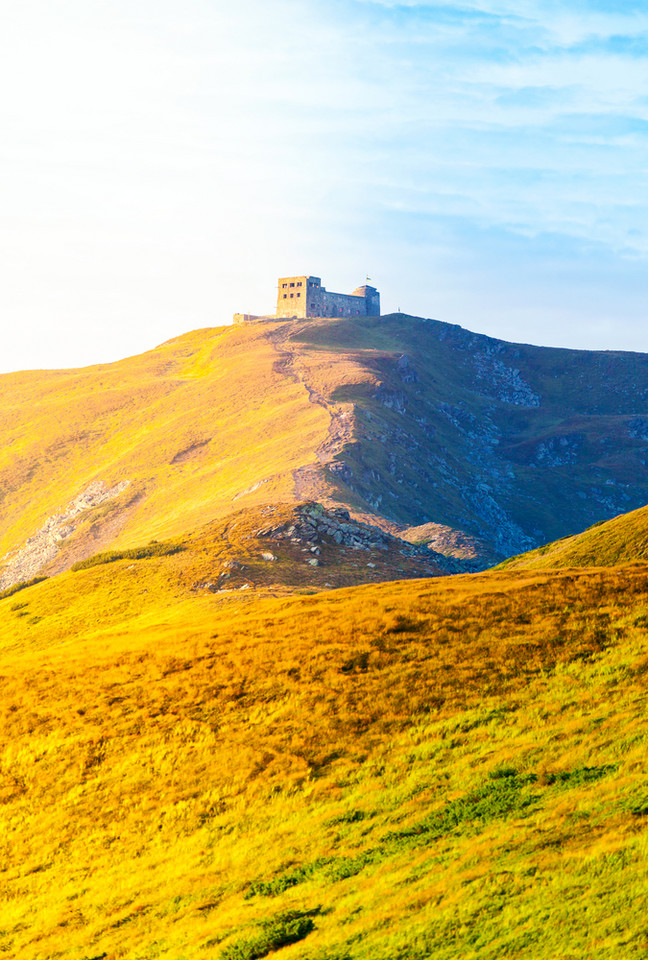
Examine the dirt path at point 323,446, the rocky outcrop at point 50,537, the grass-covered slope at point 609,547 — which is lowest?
the rocky outcrop at point 50,537

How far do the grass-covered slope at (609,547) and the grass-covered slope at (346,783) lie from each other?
36.1 ft

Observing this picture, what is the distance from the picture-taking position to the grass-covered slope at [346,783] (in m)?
18.0

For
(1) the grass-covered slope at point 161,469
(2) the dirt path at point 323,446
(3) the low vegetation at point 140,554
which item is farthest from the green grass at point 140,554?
(2) the dirt path at point 323,446

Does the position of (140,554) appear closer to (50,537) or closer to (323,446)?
Answer: (323,446)

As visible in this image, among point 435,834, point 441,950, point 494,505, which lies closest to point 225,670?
point 435,834

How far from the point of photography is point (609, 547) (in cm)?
5747

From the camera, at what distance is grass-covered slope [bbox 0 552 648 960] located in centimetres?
1802

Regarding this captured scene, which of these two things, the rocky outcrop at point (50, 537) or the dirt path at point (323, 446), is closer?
the dirt path at point (323, 446)

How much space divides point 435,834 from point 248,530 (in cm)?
6715

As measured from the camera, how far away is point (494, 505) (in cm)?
18725

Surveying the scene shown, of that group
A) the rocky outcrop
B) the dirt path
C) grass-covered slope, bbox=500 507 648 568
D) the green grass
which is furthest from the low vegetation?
grass-covered slope, bbox=500 507 648 568

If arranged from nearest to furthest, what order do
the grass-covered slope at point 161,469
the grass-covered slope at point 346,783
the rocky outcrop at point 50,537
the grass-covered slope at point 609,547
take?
the grass-covered slope at point 346,783 → the grass-covered slope at point 609,547 → the grass-covered slope at point 161,469 → the rocky outcrop at point 50,537

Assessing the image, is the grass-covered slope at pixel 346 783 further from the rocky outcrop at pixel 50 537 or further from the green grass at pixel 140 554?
the rocky outcrop at pixel 50 537

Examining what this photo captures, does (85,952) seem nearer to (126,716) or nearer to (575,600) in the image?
(126,716)
